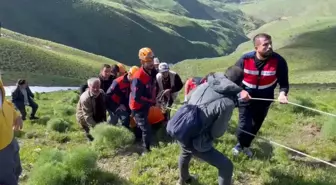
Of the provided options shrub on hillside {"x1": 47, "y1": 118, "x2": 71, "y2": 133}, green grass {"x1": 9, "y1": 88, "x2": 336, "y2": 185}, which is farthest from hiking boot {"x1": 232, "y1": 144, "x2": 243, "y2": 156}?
shrub on hillside {"x1": 47, "y1": 118, "x2": 71, "y2": 133}

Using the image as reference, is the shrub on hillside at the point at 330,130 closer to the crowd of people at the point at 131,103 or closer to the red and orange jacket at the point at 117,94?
the crowd of people at the point at 131,103

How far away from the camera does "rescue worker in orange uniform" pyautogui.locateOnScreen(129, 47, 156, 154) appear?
9.32 m

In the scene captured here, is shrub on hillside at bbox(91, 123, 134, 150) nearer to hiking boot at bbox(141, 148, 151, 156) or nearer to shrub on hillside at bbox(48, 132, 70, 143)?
hiking boot at bbox(141, 148, 151, 156)

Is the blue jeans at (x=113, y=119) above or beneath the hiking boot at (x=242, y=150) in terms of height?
beneath

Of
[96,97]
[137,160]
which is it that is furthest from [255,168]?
[96,97]

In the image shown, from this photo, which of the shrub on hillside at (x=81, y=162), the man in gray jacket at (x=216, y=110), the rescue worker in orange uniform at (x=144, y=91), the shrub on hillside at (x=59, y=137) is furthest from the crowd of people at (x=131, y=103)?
the man in gray jacket at (x=216, y=110)

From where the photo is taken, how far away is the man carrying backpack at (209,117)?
6.62 metres

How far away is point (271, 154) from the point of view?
9469 mm

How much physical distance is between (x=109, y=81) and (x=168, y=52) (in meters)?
187

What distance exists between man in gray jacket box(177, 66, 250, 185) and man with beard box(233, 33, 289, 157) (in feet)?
5.18

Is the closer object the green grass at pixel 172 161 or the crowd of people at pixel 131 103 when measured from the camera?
the green grass at pixel 172 161

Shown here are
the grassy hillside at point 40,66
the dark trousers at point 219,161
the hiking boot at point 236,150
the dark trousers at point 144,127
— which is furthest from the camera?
the grassy hillside at point 40,66

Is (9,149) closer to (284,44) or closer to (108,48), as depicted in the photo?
(284,44)

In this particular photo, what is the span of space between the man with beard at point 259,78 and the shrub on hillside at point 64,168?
2.89m
